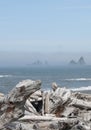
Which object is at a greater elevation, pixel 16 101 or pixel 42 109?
pixel 16 101

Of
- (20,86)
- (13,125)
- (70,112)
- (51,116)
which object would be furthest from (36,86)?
(70,112)

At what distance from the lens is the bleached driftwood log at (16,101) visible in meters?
14.7

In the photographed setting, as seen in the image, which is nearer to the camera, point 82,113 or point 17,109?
point 17,109

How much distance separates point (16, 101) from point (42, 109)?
14.4 feet

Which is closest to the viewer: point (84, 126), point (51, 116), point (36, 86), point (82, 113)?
point (36, 86)

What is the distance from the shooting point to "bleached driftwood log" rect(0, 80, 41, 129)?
579 inches

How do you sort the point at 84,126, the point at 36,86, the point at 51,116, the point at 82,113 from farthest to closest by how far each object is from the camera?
the point at 82,113 → the point at 51,116 → the point at 84,126 → the point at 36,86

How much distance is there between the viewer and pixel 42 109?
19062 mm

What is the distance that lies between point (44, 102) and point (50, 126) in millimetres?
2955

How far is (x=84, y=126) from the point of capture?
627 inches

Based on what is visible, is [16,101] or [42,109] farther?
[42,109]

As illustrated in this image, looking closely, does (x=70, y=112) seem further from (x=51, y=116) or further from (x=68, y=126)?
(x=68, y=126)

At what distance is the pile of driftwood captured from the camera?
14.8 m

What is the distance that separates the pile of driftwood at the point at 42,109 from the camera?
14.8 m
